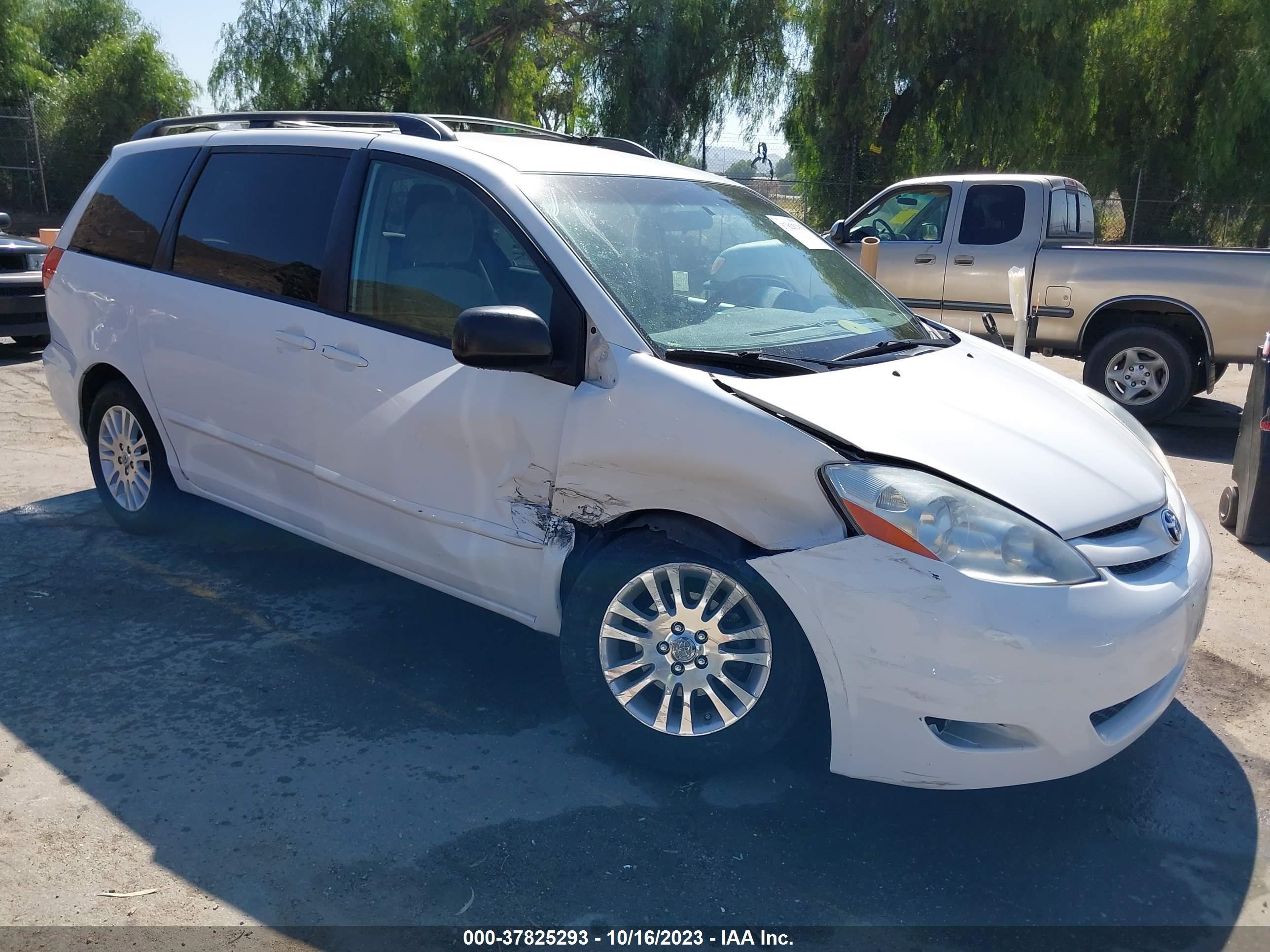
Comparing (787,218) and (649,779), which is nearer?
(649,779)

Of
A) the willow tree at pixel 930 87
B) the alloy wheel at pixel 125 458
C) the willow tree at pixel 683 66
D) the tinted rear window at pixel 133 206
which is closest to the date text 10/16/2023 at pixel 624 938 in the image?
the alloy wheel at pixel 125 458

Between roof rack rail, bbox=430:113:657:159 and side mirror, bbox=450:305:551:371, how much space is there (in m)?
1.75

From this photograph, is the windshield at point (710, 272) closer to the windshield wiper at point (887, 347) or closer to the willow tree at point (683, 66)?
the windshield wiper at point (887, 347)

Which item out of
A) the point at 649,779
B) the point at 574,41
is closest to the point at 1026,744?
the point at 649,779

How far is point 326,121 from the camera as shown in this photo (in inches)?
195

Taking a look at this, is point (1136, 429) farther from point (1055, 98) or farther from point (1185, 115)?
point (1185, 115)

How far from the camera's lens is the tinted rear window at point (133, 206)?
4.86 m

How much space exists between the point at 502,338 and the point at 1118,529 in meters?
1.87

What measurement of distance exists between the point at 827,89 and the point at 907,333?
19223 mm


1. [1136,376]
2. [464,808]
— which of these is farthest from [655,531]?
[1136,376]

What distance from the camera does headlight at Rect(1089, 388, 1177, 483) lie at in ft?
12.4

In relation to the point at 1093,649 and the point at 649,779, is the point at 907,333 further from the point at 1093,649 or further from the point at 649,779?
the point at 649,779

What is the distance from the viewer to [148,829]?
305cm

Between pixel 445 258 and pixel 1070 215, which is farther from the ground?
pixel 1070 215
